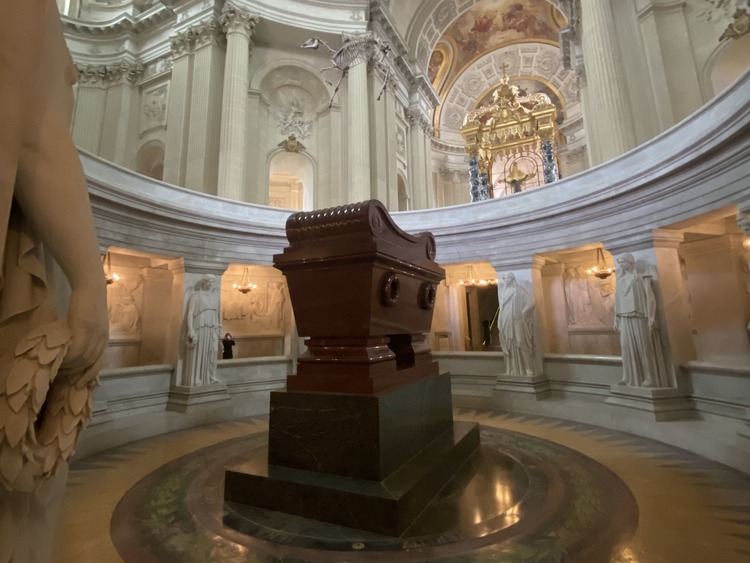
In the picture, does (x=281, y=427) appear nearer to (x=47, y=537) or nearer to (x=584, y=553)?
(x=47, y=537)

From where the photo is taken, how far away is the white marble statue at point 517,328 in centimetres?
706

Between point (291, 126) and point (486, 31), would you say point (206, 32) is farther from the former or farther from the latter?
point (486, 31)

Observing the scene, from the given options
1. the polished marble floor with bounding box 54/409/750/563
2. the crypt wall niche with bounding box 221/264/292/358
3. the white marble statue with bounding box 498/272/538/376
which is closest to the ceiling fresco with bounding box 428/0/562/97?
the crypt wall niche with bounding box 221/264/292/358

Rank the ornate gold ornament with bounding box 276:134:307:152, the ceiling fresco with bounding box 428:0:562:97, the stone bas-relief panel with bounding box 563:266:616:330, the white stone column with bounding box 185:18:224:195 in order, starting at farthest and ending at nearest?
the ceiling fresco with bounding box 428:0:562:97
the ornate gold ornament with bounding box 276:134:307:152
the white stone column with bounding box 185:18:224:195
the stone bas-relief panel with bounding box 563:266:616:330

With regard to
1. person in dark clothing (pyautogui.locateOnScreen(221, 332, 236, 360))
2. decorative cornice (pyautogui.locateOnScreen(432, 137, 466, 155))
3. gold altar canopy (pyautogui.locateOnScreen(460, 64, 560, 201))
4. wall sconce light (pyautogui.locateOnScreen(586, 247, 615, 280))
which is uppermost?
decorative cornice (pyautogui.locateOnScreen(432, 137, 466, 155))

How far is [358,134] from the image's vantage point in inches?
494

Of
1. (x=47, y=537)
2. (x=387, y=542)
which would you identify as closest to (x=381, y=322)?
(x=387, y=542)

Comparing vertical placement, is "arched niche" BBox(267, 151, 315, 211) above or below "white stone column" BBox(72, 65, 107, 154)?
below

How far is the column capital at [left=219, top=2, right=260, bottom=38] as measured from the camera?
1166 centimetres

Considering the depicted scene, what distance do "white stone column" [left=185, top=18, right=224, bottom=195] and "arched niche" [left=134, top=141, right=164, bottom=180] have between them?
2.50 m

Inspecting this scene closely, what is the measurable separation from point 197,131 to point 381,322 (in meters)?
11.0

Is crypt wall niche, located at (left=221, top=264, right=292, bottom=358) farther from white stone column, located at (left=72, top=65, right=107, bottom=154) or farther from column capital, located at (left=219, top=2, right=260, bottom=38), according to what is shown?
white stone column, located at (left=72, top=65, right=107, bottom=154)

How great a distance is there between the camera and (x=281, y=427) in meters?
2.79

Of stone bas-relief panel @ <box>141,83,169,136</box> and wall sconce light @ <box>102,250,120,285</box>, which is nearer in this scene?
wall sconce light @ <box>102,250,120,285</box>
